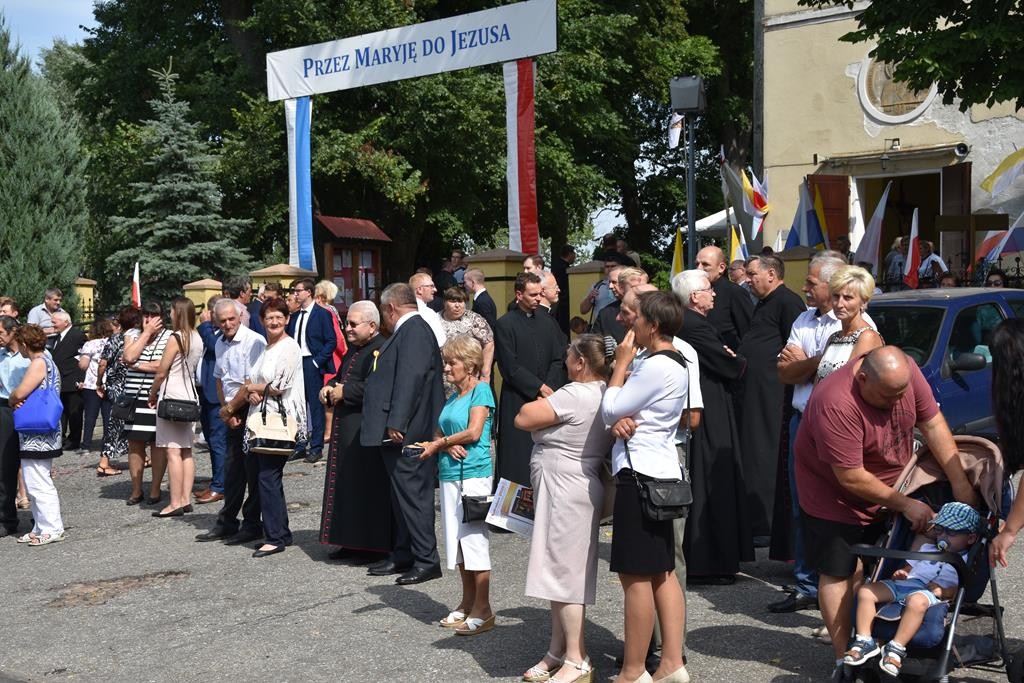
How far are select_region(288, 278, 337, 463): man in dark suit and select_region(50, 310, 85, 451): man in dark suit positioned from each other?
336 cm

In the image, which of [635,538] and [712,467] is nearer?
[635,538]

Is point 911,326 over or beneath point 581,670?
over

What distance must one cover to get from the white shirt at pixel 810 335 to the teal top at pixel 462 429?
1.69 metres

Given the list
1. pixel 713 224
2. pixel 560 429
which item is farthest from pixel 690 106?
pixel 713 224

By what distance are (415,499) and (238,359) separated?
8.01 ft

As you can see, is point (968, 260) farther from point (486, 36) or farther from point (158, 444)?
point (158, 444)

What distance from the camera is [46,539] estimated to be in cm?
1005

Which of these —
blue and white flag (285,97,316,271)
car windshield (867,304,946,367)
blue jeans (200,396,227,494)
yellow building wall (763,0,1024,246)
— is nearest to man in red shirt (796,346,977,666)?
car windshield (867,304,946,367)

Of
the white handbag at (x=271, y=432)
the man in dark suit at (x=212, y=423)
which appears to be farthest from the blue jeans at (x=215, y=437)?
the white handbag at (x=271, y=432)

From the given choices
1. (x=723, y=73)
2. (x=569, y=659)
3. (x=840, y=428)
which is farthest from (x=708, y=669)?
(x=723, y=73)

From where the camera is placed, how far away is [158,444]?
35.4 feet

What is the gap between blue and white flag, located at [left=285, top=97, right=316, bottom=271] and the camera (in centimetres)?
1867

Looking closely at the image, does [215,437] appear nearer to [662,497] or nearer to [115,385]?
[115,385]

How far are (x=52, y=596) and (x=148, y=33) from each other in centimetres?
2338
